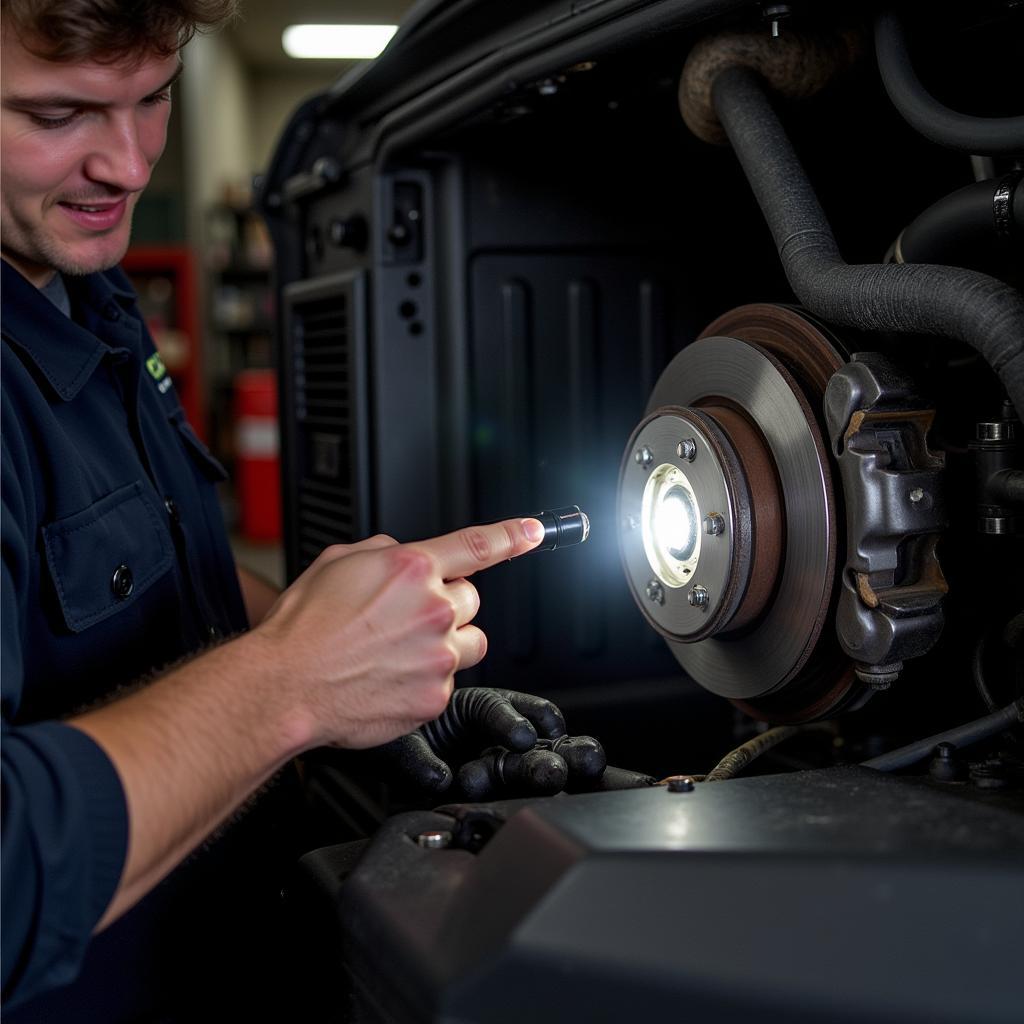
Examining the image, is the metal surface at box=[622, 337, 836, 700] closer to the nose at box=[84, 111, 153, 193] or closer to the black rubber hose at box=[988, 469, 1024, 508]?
the black rubber hose at box=[988, 469, 1024, 508]

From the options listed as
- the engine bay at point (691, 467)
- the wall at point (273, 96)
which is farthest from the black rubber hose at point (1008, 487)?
the wall at point (273, 96)

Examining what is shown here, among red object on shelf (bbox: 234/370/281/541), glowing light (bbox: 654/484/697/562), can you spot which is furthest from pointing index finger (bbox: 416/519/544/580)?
red object on shelf (bbox: 234/370/281/541)

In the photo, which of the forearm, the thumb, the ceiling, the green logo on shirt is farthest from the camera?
the ceiling

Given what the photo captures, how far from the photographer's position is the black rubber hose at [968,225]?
670mm

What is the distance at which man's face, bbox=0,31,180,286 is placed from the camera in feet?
2.35

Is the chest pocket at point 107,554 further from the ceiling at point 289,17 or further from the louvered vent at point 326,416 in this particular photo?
the ceiling at point 289,17

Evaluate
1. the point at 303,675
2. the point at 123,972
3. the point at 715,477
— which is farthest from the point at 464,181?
the point at 123,972

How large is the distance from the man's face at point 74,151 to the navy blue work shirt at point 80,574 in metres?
0.05

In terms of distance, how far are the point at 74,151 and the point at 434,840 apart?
0.51 m

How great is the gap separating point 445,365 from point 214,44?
654 centimetres

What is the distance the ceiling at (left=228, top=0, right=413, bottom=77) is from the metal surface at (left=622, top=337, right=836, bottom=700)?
598 centimetres

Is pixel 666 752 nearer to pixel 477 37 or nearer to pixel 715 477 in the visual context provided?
pixel 715 477

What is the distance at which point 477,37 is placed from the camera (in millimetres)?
935

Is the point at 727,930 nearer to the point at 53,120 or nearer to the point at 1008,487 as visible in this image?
the point at 1008,487
